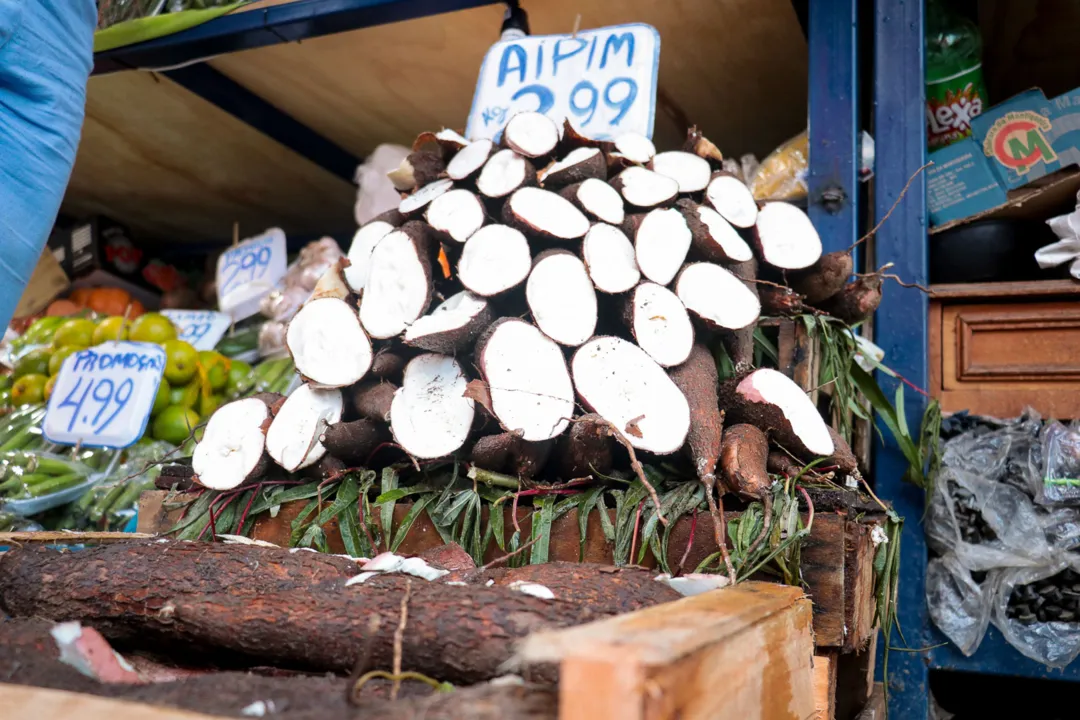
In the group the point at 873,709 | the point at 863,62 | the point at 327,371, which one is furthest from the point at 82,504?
the point at 863,62

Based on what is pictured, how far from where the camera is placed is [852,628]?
118 cm

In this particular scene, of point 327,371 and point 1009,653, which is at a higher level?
point 327,371

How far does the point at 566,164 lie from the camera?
65.1 inches

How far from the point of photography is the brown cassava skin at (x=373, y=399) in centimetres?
152

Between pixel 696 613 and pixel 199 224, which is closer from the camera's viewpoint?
pixel 696 613

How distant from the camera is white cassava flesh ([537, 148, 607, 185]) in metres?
1.65

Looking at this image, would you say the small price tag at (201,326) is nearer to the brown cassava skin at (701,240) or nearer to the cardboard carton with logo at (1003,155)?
the brown cassava skin at (701,240)

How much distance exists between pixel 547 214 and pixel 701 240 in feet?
1.04

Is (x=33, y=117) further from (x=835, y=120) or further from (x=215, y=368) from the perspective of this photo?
(x=835, y=120)

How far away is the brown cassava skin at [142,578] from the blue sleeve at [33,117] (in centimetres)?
109

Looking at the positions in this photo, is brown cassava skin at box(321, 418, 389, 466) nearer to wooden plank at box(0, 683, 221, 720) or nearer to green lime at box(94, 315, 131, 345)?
wooden plank at box(0, 683, 221, 720)

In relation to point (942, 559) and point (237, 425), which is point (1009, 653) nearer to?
point (942, 559)

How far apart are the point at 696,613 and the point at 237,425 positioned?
3.86ft

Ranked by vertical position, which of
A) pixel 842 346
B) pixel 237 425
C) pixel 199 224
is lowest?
pixel 237 425
